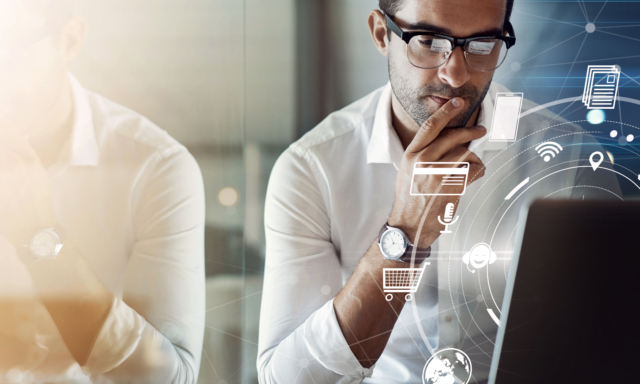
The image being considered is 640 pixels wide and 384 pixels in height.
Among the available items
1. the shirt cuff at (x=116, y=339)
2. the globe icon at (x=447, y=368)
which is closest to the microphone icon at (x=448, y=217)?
the globe icon at (x=447, y=368)

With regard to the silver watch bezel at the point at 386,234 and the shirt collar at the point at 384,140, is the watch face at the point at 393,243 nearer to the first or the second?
the silver watch bezel at the point at 386,234

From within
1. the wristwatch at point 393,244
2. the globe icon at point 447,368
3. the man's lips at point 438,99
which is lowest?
the globe icon at point 447,368

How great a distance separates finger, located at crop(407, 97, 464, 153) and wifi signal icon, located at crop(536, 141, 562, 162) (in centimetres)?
18

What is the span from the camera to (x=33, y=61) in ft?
1.92

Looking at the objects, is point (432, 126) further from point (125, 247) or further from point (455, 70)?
point (125, 247)

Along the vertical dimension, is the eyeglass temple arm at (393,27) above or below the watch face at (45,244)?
above

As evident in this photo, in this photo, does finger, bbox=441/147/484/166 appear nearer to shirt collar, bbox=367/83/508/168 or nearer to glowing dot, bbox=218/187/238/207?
shirt collar, bbox=367/83/508/168

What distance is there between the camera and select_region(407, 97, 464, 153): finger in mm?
694

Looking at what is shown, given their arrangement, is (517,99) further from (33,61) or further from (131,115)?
(33,61)

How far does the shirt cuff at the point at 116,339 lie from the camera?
25.0 inches

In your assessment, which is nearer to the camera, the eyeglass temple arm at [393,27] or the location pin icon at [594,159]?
the eyeglass temple arm at [393,27]

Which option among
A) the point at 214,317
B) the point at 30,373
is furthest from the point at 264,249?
the point at 30,373

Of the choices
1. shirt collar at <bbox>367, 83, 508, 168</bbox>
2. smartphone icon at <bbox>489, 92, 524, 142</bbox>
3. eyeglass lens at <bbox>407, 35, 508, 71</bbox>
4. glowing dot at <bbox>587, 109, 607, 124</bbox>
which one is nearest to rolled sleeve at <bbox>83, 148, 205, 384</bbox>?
shirt collar at <bbox>367, 83, 508, 168</bbox>

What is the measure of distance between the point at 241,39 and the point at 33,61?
0.95 ft
